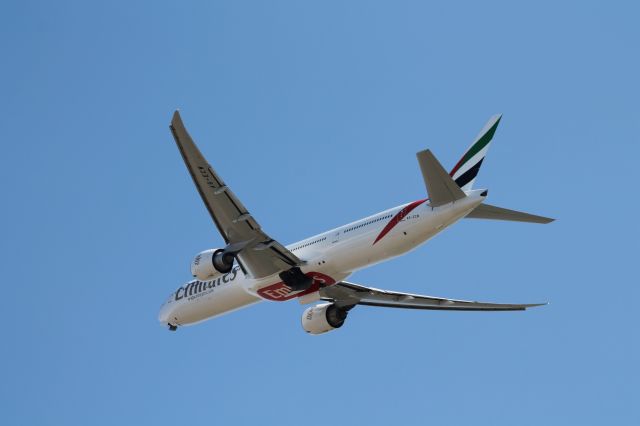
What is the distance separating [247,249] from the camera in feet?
139

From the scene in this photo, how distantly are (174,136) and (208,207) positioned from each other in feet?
11.4

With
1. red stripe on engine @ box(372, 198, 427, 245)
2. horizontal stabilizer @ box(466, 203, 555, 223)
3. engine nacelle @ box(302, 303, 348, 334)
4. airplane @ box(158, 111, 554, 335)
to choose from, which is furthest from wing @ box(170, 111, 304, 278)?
horizontal stabilizer @ box(466, 203, 555, 223)

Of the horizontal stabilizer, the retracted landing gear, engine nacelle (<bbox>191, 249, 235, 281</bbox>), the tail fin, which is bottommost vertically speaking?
the horizontal stabilizer

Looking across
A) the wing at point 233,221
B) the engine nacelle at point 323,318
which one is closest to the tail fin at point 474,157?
the wing at point 233,221

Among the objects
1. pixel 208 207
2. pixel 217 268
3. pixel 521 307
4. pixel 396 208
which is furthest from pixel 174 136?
pixel 521 307

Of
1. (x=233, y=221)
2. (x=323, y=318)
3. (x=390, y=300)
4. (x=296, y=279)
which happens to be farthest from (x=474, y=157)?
(x=323, y=318)

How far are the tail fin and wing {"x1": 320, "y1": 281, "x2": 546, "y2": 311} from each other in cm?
832

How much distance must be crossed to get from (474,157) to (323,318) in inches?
423

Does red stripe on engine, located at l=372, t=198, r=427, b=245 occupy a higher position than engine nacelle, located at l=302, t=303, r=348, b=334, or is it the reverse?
red stripe on engine, located at l=372, t=198, r=427, b=245

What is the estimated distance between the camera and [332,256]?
42625mm

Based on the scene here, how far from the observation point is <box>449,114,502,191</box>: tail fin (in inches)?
1617

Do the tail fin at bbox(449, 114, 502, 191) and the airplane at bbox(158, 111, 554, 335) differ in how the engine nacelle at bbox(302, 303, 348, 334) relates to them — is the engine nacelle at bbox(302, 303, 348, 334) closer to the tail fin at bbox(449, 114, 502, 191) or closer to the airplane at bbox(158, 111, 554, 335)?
the airplane at bbox(158, 111, 554, 335)

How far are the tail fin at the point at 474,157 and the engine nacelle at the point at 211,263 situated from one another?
28.7ft

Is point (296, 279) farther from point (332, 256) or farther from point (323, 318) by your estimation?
point (323, 318)
